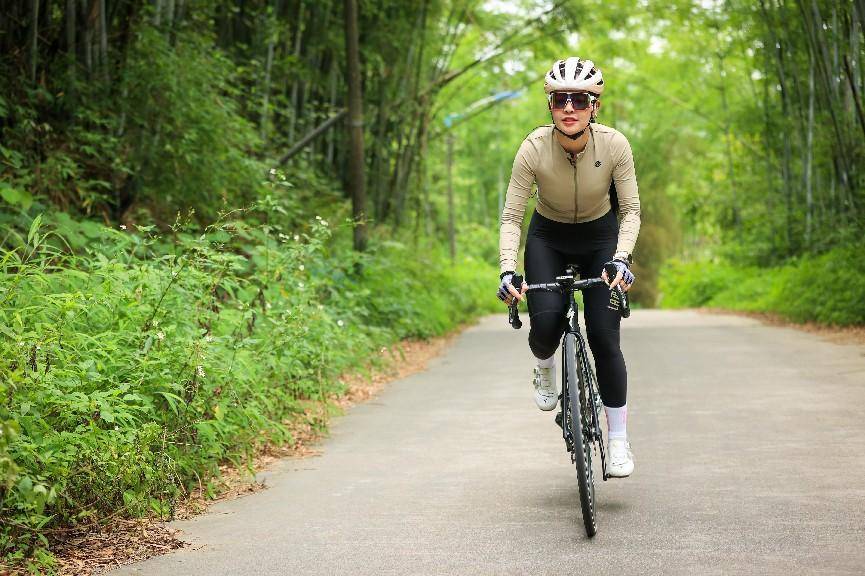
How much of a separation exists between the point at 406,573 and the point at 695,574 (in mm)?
1169

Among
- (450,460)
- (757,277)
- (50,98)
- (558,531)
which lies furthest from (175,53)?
(757,277)

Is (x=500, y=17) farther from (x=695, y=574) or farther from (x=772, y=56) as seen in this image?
(x=695, y=574)

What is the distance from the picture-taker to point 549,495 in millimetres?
6297

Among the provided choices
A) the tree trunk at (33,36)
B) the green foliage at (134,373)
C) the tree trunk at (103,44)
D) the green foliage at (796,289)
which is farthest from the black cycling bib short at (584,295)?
the green foliage at (796,289)

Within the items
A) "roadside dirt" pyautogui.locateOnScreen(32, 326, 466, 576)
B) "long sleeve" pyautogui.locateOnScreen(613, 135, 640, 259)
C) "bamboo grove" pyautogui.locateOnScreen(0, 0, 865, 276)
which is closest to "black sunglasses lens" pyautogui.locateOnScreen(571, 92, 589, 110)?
"long sleeve" pyautogui.locateOnScreen(613, 135, 640, 259)

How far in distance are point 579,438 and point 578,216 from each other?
48.5 inches

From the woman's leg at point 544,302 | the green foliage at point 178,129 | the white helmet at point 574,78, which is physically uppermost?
the green foliage at point 178,129

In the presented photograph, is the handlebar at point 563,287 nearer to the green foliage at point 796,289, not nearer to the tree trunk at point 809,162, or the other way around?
the green foliage at point 796,289

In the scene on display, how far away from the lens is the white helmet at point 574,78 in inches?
225

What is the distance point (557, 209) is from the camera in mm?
5969

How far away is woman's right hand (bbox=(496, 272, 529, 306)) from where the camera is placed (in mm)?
5613

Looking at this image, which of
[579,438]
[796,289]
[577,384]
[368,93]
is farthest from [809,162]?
[579,438]

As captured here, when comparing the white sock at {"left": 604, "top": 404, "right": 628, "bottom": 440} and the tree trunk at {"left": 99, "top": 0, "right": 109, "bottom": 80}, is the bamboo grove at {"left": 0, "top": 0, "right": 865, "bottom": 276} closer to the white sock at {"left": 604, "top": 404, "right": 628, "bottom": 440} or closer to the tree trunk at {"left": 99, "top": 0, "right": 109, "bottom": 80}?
the tree trunk at {"left": 99, "top": 0, "right": 109, "bottom": 80}

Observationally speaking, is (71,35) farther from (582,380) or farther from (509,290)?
(582,380)
